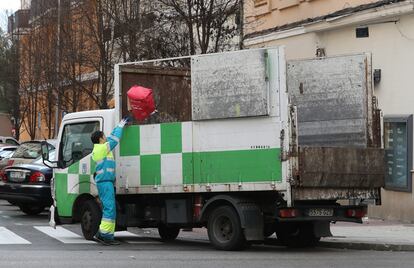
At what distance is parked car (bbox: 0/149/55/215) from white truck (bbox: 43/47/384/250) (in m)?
3.57

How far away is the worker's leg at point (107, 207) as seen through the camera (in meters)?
11.6

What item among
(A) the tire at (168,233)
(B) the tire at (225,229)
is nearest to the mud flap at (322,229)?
(B) the tire at (225,229)

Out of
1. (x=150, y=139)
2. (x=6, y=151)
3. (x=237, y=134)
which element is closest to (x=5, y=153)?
(x=6, y=151)

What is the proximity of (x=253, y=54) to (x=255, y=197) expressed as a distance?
2139 millimetres

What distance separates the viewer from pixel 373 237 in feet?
42.2

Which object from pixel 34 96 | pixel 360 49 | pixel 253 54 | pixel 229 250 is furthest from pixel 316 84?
pixel 34 96

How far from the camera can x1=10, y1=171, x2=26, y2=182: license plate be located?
16672mm

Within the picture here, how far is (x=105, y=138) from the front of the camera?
11906mm

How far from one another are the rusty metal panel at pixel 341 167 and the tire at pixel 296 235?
4.23 feet

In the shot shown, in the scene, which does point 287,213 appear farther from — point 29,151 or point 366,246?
point 29,151

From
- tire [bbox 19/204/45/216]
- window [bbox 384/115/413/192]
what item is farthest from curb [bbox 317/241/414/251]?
tire [bbox 19/204/45/216]

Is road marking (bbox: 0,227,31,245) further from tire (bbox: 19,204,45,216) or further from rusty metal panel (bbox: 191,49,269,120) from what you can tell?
tire (bbox: 19,204,45,216)

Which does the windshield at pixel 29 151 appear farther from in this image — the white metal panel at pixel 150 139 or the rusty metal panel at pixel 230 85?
the rusty metal panel at pixel 230 85

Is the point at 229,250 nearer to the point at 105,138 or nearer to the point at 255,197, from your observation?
the point at 255,197
